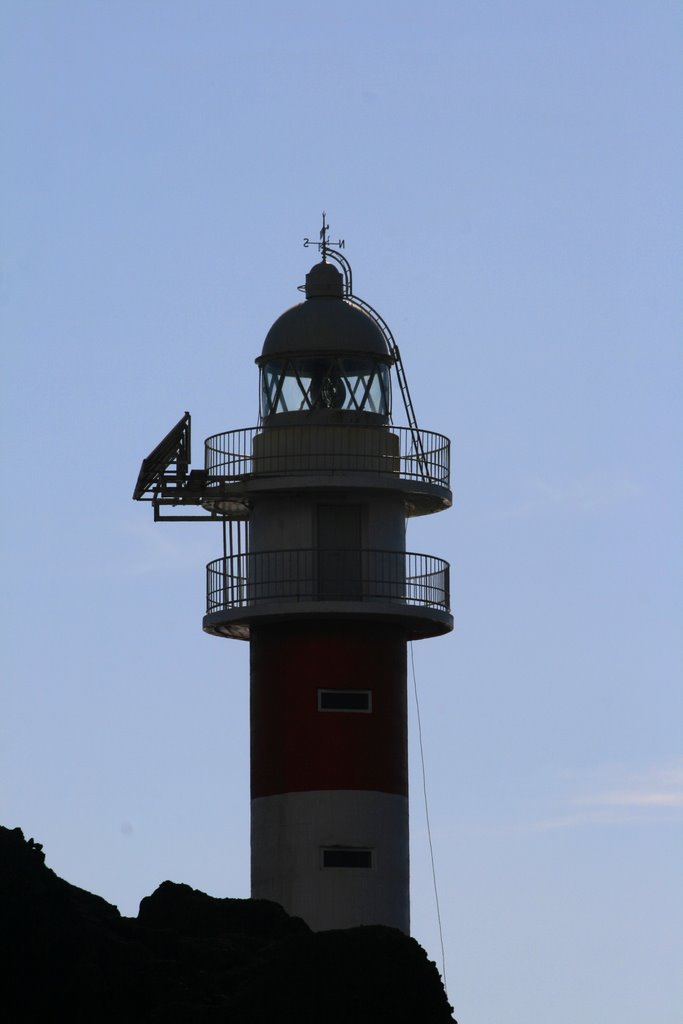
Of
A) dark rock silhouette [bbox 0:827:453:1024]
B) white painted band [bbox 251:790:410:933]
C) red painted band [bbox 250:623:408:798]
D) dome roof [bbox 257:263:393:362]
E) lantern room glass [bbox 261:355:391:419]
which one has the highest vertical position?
dome roof [bbox 257:263:393:362]

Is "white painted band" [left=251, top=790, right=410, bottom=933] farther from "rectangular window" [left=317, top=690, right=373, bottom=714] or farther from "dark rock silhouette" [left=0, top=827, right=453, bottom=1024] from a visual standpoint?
"dark rock silhouette" [left=0, top=827, right=453, bottom=1024]

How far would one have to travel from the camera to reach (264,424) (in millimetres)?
52312

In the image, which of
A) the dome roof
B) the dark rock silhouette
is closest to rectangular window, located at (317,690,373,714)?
the dome roof

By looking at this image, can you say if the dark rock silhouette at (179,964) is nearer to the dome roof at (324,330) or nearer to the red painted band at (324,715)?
the red painted band at (324,715)

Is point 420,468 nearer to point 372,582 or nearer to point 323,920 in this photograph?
point 372,582

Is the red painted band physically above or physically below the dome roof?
below

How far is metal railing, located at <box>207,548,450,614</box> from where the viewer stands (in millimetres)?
51125

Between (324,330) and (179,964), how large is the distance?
17.1 m

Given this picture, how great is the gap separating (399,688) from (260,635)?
244 centimetres

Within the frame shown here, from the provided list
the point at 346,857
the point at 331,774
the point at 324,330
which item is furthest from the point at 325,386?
the point at 346,857

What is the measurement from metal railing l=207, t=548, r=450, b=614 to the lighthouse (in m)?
0.03

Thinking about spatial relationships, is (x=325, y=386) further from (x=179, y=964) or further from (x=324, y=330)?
(x=179, y=964)

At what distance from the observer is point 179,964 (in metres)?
37.7

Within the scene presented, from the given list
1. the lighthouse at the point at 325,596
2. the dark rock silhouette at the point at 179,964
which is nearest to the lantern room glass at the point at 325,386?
the lighthouse at the point at 325,596
